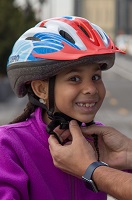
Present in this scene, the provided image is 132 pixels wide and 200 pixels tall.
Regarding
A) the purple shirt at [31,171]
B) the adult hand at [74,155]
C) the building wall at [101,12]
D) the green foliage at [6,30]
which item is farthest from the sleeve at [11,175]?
the building wall at [101,12]

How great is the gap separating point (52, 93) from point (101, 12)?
110 meters

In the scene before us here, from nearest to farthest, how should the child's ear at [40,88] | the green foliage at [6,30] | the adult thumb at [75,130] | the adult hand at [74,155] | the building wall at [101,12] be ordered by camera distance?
the adult hand at [74,155]
the adult thumb at [75,130]
the child's ear at [40,88]
the green foliage at [6,30]
the building wall at [101,12]

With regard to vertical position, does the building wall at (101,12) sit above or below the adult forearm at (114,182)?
below

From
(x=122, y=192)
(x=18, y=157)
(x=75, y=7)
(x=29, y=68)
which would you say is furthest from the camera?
(x=75, y=7)

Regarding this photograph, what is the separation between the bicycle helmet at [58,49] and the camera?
2459 mm

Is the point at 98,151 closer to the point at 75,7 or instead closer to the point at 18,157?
Result: the point at 18,157

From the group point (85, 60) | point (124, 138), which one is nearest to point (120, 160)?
point (124, 138)

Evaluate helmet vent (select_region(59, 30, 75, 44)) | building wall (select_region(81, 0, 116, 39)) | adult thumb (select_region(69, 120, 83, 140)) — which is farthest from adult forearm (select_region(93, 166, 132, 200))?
building wall (select_region(81, 0, 116, 39))

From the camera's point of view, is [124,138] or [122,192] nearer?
[122,192]

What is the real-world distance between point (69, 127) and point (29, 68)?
0.31 m

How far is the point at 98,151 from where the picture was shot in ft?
8.57

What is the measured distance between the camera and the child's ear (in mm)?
2631

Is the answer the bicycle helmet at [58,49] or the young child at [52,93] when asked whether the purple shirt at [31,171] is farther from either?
the bicycle helmet at [58,49]

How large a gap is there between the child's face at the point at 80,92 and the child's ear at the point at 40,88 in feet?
0.30
